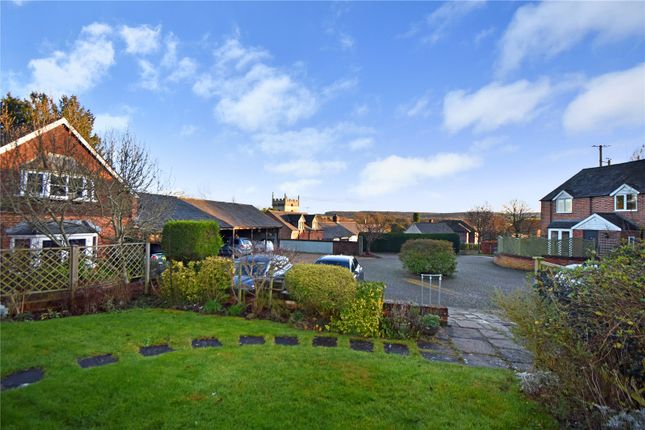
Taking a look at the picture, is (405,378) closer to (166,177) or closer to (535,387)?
(535,387)

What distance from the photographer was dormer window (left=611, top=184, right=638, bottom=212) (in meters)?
22.5

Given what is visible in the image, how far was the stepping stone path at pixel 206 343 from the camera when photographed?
577 centimetres

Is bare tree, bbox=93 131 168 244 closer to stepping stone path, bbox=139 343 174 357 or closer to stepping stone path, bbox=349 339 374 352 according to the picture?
stepping stone path, bbox=139 343 174 357

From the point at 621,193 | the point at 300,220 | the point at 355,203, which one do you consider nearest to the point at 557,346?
the point at 621,193

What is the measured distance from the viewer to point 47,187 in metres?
9.97

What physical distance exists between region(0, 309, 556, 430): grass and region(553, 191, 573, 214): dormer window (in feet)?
93.7

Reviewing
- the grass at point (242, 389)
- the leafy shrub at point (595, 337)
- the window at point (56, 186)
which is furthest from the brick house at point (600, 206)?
the window at point (56, 186)

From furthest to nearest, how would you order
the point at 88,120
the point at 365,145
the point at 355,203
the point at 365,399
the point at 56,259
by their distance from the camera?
the point at 355,203 < the point at 88,120 < the point at 365,145 < the point at 56,259 < the point at 365,399

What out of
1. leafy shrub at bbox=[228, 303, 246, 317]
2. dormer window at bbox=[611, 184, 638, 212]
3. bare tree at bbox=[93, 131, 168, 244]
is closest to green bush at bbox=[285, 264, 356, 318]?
leafy shrub at bbox=[228, 303, 246, 317]

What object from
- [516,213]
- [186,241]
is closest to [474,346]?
[186,241]

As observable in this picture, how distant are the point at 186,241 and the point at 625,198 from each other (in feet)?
97.8

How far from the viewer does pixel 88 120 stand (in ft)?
82.8

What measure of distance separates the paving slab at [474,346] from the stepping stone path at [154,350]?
18.5ft

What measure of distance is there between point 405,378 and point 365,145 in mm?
14624
